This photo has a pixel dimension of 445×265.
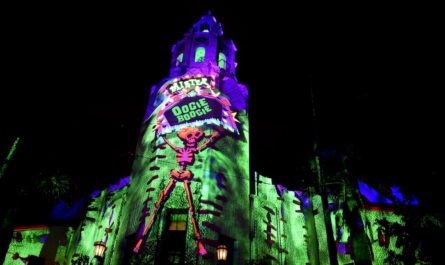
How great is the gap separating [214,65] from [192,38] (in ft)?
21.9

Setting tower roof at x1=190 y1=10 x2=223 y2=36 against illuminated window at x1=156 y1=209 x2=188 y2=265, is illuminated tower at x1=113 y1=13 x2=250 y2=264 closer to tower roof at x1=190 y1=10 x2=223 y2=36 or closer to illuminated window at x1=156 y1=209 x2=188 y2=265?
illuminated window at x1=156 y1=209 x2=188 y2=265

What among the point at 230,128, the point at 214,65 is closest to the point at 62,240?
the point at 230,128

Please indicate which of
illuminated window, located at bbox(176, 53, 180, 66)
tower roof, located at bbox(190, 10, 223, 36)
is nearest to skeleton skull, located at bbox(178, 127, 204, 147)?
illuminated window, located at bbox(176, 53, 180, 66)

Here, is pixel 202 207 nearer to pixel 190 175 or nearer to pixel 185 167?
pixel 190 175

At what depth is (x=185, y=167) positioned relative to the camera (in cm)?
2552

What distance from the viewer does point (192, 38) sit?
38312mm

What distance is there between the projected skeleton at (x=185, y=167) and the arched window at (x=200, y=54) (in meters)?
11.6

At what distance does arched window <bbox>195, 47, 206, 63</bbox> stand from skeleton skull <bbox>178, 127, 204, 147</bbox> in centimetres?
1136

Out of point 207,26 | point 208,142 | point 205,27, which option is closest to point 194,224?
point 208,142

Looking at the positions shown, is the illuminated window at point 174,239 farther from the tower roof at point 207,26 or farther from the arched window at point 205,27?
the arched window at point 205,27

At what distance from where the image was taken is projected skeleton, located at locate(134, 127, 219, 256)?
72.9ft

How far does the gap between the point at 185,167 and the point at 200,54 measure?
53.6ft

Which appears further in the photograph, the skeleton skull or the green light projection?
the green light projection

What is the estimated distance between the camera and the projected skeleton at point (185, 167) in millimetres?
22219
